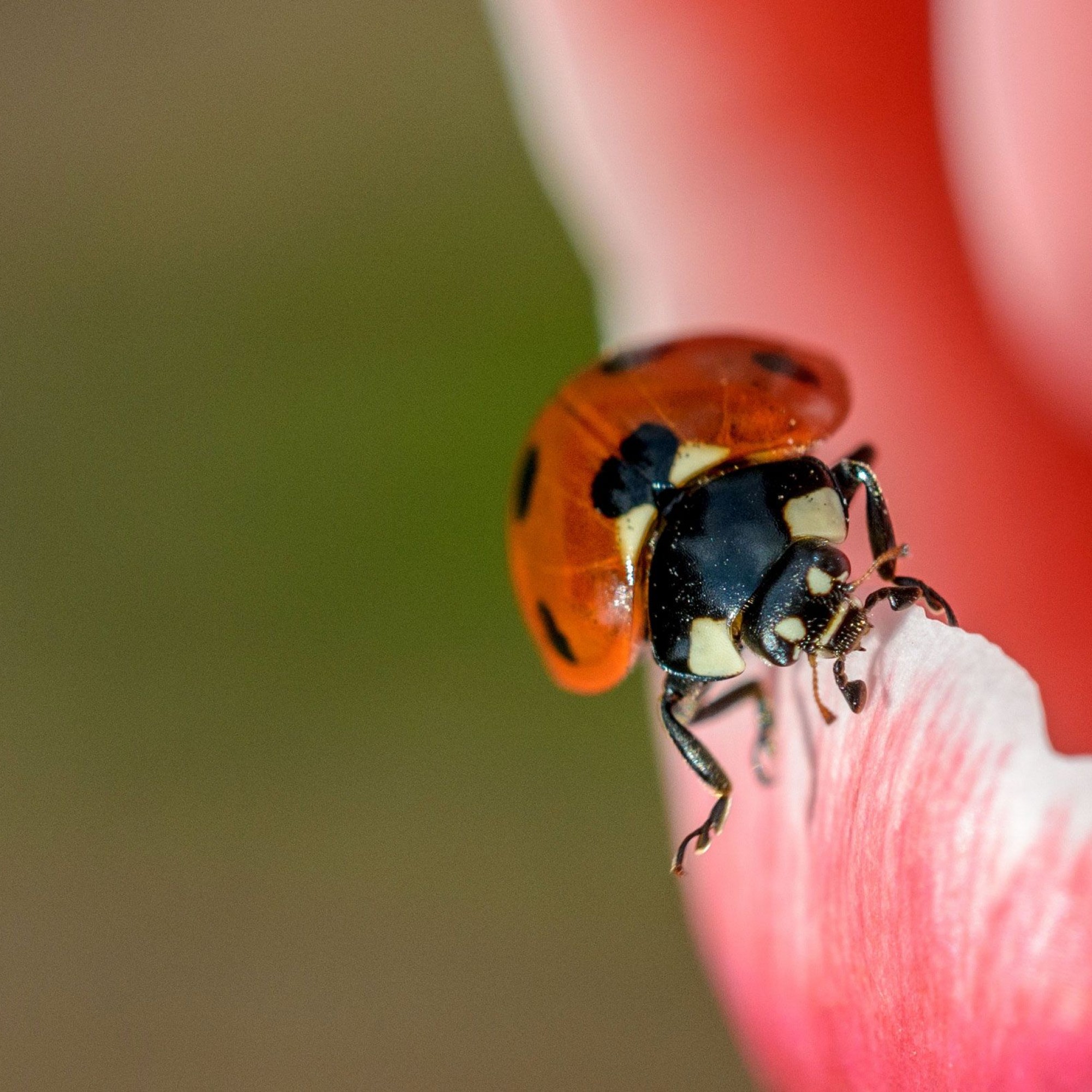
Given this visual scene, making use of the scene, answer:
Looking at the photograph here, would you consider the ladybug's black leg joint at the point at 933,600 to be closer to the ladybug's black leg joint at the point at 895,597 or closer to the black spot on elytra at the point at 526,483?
the ladybug's black leg joint at the point at 895,597

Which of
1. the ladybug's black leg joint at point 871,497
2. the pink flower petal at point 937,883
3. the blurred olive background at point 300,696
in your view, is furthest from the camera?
the blurred olive background at point 300,696

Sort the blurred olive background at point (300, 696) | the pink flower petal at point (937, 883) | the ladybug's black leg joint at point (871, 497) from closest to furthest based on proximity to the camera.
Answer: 1. the pink flower petal at point (937, 883)
2. the ladybug's black leg joint at point (871, 497)
3. the blurred olive background at point (300, 696)

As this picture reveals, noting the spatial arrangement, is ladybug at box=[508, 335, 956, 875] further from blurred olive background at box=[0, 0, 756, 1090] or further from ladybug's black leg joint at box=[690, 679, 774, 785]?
blurred olive background at box=[0, 0, 756, 1090]

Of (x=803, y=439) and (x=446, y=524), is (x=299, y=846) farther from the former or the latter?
(x=803, y=439)

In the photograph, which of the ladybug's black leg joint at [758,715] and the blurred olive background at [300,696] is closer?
the ladybug's black leg joint at [758,715]

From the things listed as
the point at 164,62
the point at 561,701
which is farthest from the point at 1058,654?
the point at 164,62

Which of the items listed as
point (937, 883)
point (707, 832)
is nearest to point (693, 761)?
point (707, 832)

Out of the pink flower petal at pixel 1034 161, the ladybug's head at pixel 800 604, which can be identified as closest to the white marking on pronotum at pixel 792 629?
the ladybug's head at pixel 800 604
